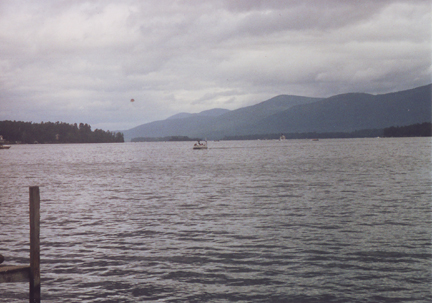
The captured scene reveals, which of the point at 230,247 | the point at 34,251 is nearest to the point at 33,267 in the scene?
the point at 34,251

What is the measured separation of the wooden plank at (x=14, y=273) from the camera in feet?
49.4

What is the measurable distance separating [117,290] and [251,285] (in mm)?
5184

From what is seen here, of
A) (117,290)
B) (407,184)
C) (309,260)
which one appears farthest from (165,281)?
(407,184)

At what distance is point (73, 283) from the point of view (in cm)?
1777

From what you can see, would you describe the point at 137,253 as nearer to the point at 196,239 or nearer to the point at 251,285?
the point at 196,239

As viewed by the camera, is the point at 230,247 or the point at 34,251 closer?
the point at 34,251

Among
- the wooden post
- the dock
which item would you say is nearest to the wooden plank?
the dock

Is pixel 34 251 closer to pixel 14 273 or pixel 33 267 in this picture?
pixel 33 267

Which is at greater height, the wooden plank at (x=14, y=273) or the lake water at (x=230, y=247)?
the wooden plank at (x=14, y=273)

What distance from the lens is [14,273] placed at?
15.4 meters

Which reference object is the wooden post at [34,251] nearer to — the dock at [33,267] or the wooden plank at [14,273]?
the dock at [33,267]

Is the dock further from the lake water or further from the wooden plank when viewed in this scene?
the lake water

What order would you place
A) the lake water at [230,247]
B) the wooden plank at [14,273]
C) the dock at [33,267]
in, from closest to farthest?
the wooden plank at [14,273] → the dock at [33,267] → the lake water at [230,247]

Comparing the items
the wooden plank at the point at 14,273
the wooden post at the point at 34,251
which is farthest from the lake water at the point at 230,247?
the wooden plank at the point at 14,273
